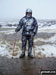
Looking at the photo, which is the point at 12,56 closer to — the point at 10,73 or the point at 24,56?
the point at 24,56

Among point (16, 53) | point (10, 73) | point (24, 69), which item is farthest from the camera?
point (16, 53)

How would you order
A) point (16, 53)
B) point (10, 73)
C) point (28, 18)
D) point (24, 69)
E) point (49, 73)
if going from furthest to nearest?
point (16, 53)
point (28, 18)
point (24, 69)
point (10, 73)
point (49, 73)

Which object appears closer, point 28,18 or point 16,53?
point 28,18

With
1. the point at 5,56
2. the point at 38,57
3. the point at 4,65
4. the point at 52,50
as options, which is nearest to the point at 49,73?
the point at 4,65

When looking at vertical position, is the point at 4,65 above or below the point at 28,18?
below

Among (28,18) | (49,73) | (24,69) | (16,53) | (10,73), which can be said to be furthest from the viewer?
(16,53)

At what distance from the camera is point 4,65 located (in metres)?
7.22

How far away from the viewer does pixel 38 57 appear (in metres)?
8.52

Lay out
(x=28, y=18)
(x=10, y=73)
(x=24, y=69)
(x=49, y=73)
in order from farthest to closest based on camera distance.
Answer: (x=28, y=18) → (x=24, y=69) → (x=10, y=73) → (x=49, y=73)

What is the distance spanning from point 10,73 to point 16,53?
9.91ft

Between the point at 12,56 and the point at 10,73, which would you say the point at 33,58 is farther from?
the point at 10,73

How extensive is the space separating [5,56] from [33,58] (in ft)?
4.17

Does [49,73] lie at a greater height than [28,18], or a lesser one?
lesser

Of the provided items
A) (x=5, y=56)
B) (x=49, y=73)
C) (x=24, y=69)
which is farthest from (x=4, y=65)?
(x=49, y=73)
